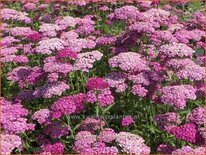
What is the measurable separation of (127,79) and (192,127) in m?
1.54

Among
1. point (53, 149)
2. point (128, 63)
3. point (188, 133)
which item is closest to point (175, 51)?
point (128, 63)

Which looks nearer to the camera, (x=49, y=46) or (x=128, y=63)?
(x=128, y=63)

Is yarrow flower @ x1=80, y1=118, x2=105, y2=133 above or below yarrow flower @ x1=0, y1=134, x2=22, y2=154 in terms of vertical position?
below

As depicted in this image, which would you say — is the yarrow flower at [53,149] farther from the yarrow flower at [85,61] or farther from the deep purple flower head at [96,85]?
the yarrow flower at [85,61]

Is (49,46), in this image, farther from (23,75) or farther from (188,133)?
(188,133)

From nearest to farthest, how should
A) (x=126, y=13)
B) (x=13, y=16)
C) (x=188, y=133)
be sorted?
(x=188, y=133) → (x=126, y=13) → (x=13, y=16)

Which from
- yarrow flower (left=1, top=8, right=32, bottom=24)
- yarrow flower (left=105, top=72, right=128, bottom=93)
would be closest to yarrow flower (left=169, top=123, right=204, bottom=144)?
yarrow flower (left=105, top=72, right=128, bottom=93)

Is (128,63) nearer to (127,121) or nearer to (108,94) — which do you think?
(108,94)

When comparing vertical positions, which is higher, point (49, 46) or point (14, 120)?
point (49, 46)

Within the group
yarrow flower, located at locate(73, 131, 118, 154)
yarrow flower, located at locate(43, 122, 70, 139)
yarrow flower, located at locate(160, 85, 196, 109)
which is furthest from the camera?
yarrow flower, located at locate(43, 122, 70, 139)

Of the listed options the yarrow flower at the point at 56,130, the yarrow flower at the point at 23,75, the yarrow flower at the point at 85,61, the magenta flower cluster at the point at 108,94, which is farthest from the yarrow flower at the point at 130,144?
the yarrow flower at the point at 23,75

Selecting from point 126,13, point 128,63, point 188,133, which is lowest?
point 188,133

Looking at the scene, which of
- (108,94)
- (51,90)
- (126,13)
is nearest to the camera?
(108,94)

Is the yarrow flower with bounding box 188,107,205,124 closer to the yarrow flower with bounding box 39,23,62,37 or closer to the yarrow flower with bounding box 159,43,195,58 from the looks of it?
the yarrow flower with bounding box 159,43,195,58
